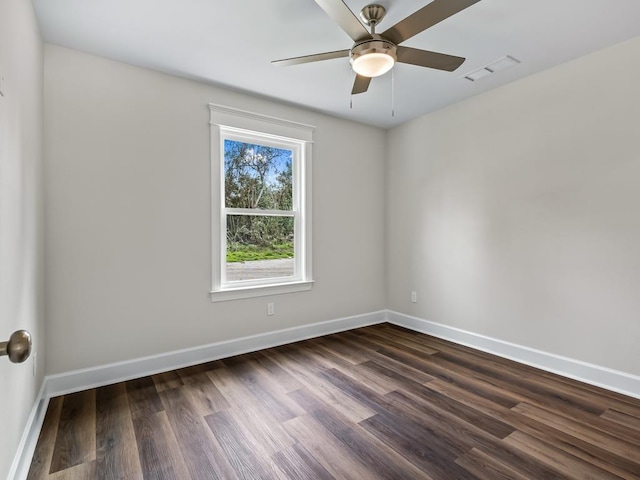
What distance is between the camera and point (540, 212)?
282 cm

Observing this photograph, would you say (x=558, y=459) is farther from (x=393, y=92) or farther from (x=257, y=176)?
(x=257, y=176)

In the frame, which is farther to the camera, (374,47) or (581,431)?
(581,431)

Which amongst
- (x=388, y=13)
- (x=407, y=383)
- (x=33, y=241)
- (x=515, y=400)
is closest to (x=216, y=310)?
(x=33, y=241)

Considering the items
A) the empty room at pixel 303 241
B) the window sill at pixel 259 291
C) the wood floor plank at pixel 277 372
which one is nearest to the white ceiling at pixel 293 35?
the empty room at pixel 303 241

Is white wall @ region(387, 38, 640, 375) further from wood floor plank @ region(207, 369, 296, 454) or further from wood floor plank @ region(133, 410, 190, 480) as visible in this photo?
wood floor plank @ region(133, 410, 190, 480)

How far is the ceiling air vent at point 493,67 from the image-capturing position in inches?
102

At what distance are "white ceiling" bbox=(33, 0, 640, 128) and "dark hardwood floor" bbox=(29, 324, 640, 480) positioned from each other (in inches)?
100

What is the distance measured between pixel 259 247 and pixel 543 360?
9.23 ft

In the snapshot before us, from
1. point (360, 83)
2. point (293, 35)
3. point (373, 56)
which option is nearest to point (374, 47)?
point (373, 56)

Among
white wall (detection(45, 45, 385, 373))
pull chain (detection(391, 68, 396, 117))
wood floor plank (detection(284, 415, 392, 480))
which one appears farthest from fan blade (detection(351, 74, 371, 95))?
wood floor plank (detection(284, 415, 392, 480))

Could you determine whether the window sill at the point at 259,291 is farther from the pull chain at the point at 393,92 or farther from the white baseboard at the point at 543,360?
the pull chain at the point at 393,92

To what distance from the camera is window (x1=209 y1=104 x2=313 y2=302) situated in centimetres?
307

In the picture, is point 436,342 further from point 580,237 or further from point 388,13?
point 388,13

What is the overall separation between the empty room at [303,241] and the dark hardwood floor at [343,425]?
0.02 m
